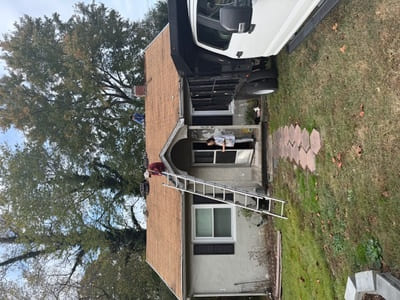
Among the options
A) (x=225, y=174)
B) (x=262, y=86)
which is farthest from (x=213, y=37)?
(x=225, y=174)

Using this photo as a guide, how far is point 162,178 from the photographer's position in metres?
13.1

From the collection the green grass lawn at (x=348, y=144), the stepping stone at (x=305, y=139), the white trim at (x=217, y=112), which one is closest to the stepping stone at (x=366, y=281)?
the green grass lawn at (x=348, y=144)

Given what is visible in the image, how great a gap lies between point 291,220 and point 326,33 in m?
4.91

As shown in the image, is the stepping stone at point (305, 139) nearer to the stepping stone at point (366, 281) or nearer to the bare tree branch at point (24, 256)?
the stepping stone at point (366, 281)

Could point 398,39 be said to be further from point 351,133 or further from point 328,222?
point 328,222

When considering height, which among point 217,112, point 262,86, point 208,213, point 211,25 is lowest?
point 208,213

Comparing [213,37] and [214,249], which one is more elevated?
[213,37]

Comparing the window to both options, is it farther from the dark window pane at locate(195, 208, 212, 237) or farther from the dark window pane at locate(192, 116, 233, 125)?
the dark window pane at locate(192, 116, 233, 125)

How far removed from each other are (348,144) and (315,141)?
139cm

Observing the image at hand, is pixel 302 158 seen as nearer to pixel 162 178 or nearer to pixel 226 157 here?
pixel 226 157

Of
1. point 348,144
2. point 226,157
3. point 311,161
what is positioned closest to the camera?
point 348,144

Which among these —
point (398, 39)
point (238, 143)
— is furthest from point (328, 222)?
point (238, 143)

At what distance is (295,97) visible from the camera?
8961 mm

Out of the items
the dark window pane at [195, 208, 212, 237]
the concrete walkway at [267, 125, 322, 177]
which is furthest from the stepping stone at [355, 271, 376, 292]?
the dark window pane at [195, 208, 212, 237]
